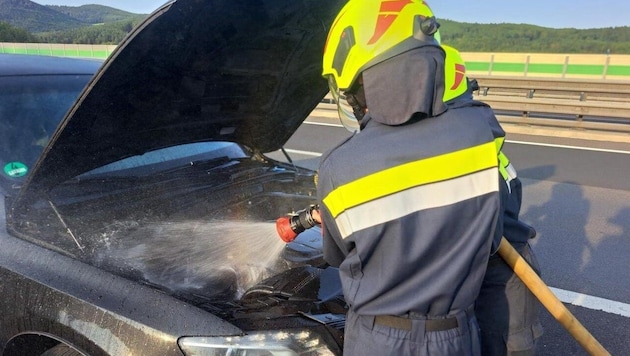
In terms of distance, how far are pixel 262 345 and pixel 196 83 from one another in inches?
56.9

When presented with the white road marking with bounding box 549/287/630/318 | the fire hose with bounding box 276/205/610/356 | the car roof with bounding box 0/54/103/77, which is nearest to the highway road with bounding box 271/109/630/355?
the white road marking with bounding box 549/287/630/318

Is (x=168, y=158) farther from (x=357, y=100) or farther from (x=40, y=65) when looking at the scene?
(x=357, y=100)

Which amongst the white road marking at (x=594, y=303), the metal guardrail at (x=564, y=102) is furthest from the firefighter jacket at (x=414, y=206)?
the metal guardrail at (x=564, y=102)

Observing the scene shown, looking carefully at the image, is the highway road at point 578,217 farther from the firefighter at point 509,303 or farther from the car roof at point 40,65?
the car roof at point 40,65

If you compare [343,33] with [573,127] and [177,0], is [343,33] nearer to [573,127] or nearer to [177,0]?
[177,0]

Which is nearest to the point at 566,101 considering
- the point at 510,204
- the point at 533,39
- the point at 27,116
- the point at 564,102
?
the point at 564,102

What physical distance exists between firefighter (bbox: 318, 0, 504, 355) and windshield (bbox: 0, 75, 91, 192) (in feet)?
5.70

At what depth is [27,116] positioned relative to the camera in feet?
8.47

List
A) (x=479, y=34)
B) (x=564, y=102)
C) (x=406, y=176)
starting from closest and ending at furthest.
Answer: (x=406, y=176) → (x=564, y=102) → (x=479, y=34)

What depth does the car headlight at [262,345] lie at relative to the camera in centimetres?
157

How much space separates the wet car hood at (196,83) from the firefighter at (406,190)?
2.76ft

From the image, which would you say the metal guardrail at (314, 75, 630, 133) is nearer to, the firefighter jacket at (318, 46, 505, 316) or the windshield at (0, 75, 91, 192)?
the windshield at (0, 75, 91, 192)

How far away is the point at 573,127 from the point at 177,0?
377 inches

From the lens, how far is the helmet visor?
5.37 feet
